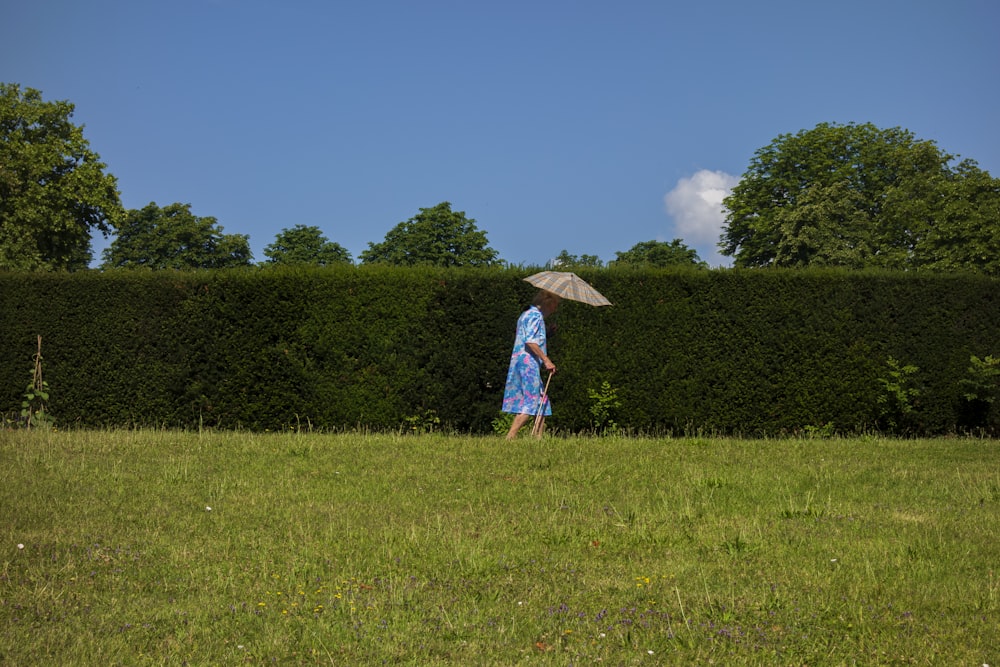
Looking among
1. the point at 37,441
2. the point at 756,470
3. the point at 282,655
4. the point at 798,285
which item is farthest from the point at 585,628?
the point at 798,285

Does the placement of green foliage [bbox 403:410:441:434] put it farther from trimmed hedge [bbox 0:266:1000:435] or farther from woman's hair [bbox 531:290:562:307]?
woman's hair [bbox 531:290:562:307]

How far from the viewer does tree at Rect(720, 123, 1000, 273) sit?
35.0 m

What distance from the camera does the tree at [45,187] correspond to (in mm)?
32938

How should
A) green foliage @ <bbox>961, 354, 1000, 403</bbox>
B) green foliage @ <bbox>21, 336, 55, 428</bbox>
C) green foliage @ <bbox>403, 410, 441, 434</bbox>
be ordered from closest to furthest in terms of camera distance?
1. green foliage @ <bbox>21, 336, 55, 428</bbox>
2. green foliage @ <bbox>403, 410, 441, 434</bbox>
3. green foliage @ <bbox>961, 354, 1000, 403</bbox>

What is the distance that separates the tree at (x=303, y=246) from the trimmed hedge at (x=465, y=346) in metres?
44.6

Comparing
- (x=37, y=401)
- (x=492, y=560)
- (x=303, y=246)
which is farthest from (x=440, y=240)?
(x=492, y=560)

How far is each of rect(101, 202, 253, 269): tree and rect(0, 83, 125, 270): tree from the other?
14.1 m

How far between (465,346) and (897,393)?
24.3 feet

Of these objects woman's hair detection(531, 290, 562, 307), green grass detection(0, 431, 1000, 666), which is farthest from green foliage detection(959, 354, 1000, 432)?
woman's hair detection(531, 290, 562, 307)

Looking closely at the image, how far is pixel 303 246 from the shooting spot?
59250 mm

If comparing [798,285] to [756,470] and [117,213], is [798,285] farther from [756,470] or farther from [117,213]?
[117,213]

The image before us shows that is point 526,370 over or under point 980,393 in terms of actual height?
over

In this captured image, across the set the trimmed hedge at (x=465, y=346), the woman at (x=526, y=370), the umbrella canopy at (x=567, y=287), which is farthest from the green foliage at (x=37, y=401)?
the umbrella canopy at (x=567, y=287)

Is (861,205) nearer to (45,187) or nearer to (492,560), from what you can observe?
(45,187)
